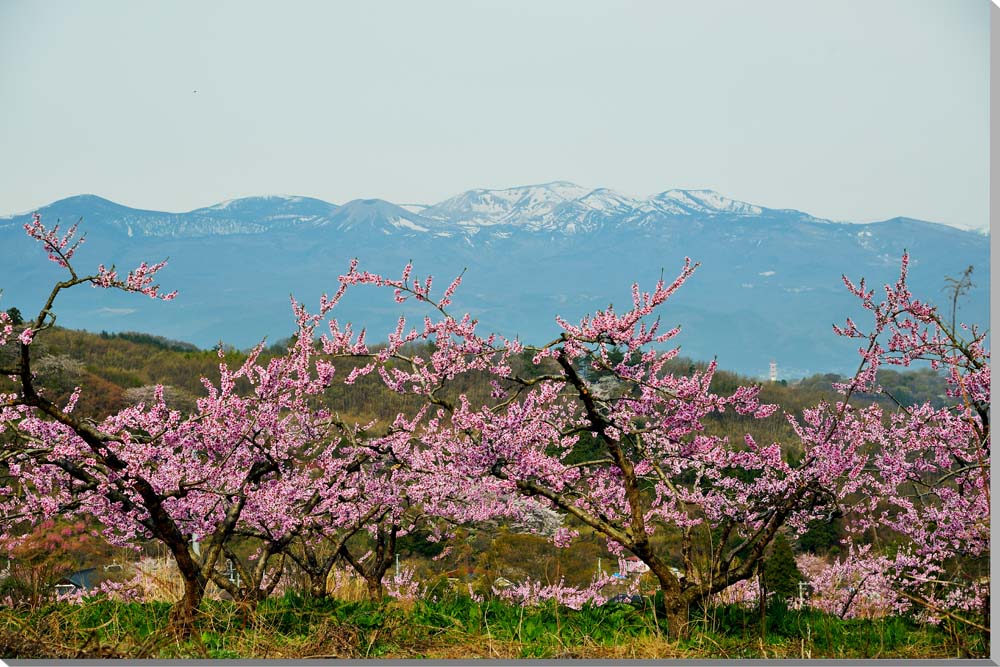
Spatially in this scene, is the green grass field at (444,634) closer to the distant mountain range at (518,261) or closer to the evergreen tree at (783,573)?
the evergreen tree at (783,573)

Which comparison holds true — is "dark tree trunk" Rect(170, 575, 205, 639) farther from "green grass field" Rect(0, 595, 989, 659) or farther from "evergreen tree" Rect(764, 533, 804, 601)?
"evergreen tree" Rect(764, 533, 804, 601)

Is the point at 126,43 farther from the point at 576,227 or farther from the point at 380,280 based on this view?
the point at 576,227

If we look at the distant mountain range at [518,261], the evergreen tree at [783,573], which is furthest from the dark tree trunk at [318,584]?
the distant mountain range at [518,261]

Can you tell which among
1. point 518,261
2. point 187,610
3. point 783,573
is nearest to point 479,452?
point 187,610

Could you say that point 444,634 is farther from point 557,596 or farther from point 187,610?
point 187,610

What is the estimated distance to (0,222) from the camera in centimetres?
9219

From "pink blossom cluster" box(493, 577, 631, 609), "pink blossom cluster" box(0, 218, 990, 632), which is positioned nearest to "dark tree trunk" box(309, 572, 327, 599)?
"pink blossom cluster" box(0, 218, 990, 632)

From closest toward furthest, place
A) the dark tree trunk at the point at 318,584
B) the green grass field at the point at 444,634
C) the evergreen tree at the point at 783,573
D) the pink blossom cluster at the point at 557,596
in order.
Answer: the green grass field at the point at 444,634, the pink blossom cluster at the point at 557,596, the dark tree trunk at the point at 318,584, the evergreen tree at the point at 783,573

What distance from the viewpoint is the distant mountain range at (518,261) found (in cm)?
10050

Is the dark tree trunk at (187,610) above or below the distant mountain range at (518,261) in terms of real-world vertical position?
below

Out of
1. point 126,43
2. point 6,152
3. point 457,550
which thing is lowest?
point 457,550

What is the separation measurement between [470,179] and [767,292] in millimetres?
48925

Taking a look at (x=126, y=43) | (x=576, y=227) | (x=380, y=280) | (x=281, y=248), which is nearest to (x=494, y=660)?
(x=380, y=280)

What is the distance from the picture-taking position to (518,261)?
4478 inches
